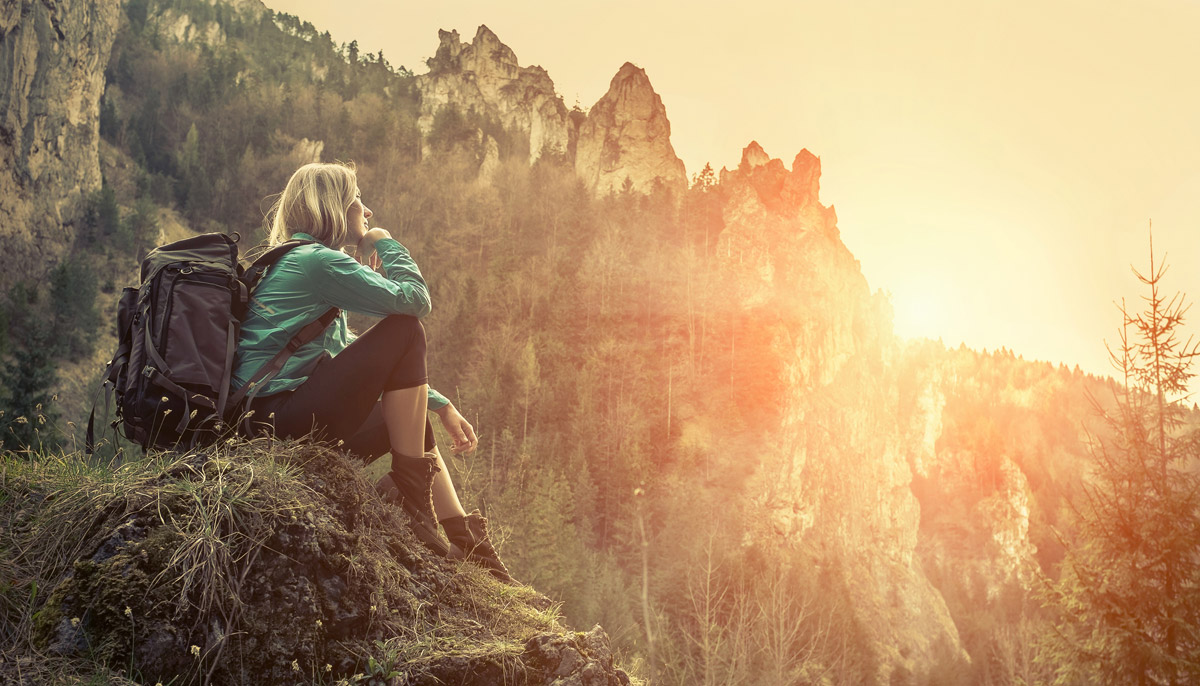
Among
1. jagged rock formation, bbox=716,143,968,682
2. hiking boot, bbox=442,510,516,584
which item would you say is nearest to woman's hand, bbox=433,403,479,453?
hiking boot, bbox=442,510,516,584

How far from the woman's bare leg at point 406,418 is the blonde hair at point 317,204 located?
744mm

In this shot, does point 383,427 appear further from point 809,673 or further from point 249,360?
point 809,673

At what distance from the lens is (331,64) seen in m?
78.8

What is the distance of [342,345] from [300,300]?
15.1 inches

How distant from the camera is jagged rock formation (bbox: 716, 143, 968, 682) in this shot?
48.3 m

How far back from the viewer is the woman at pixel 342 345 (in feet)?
9.29

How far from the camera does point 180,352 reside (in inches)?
103

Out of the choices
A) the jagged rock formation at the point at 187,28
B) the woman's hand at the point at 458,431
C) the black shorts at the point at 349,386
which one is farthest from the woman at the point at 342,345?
the jagged rock formation at the point at 187,28

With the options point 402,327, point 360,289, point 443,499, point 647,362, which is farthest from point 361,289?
point 647,362

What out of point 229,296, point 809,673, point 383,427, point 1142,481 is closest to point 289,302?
point 229,296

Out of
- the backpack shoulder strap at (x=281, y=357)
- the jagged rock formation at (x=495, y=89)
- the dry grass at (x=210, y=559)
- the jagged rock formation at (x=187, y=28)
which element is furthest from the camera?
the jagged rock formation at (x=495, y=89)

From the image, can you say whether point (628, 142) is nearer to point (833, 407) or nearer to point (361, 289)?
point (833, 407)

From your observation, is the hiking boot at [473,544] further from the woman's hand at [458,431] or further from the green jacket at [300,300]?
the green jacket at [300,300]

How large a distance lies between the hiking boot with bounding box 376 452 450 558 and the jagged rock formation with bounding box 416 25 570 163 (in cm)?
7877
